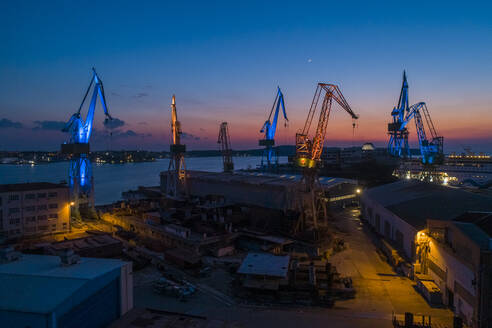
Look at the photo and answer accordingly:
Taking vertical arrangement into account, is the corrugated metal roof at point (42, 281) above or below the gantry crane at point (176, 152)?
below

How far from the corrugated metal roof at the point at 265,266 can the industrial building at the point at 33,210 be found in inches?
425

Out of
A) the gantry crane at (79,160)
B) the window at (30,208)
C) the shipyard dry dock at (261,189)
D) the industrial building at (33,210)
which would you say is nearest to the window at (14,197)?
the industrial building at (33,210)

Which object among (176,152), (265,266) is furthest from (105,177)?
(265,266)

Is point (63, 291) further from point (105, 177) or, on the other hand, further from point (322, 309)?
point (105, 177)

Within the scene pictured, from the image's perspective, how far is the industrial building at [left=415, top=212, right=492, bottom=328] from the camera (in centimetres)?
592

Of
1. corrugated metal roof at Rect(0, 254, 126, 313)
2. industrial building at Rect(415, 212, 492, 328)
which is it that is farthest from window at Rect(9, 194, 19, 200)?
industrial building at Rect(415, 212, 492, 328)

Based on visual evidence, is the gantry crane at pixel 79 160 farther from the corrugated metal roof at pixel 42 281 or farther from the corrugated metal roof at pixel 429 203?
the corrugated metal roof at pixel 429 203

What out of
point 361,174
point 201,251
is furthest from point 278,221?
point 361,174

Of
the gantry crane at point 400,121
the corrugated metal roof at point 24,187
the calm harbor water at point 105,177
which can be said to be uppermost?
the gantry crane at point 400,121

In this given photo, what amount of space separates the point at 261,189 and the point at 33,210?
11596 millimetres

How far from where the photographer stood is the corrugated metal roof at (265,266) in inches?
321

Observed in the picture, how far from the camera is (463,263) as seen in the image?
6.76 meters

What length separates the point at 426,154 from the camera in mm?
27109

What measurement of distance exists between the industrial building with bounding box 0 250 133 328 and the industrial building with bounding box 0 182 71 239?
10056mm
